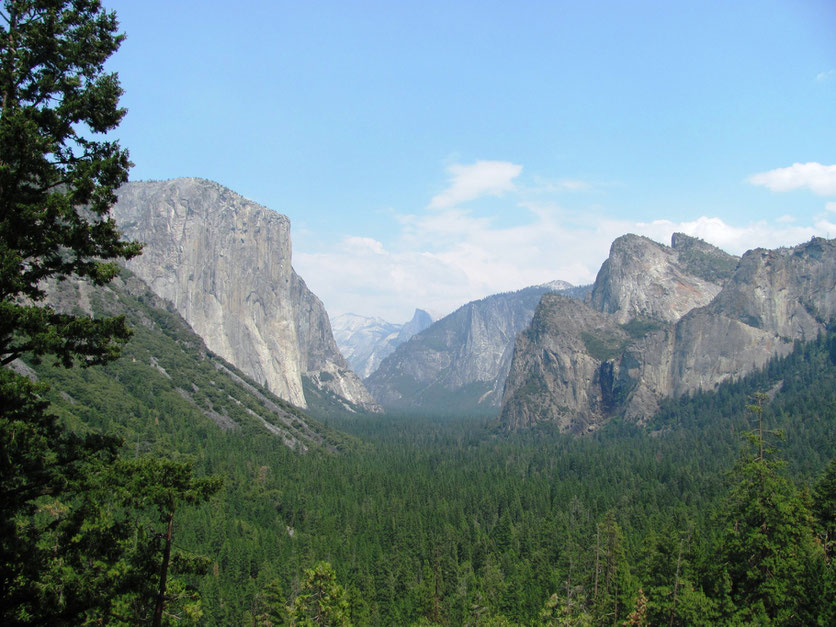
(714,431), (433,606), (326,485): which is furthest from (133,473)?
(714,431)

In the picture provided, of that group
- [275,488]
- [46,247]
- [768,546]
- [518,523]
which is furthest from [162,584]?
[275,488]

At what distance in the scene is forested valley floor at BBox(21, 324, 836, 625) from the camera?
3201 cm

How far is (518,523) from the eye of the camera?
8838 centimetres

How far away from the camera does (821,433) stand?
381 ft

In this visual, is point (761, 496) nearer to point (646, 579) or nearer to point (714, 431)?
point (646, 579)

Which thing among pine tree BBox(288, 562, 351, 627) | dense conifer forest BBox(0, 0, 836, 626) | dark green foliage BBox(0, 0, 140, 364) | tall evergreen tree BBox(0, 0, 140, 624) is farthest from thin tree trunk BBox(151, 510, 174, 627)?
pine tree BBox(288, 562, 351, 627)

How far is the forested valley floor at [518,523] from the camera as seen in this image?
105ft

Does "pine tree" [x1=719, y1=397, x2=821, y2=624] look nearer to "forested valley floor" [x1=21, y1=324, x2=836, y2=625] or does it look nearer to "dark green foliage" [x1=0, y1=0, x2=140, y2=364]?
"forested valley floor" [x1=21, y1=324, x2=836, y2=625]

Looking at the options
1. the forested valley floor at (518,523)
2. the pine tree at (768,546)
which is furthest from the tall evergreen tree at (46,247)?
the pine tree at (768,546)

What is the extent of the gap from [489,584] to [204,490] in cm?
4712

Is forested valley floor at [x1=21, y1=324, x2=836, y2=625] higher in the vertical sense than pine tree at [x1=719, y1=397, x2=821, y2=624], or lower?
lower

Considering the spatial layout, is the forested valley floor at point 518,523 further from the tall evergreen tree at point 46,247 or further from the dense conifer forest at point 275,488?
the tall evergreen tree at point 46,247

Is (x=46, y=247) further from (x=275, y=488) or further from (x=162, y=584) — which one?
(x=275, y=488)

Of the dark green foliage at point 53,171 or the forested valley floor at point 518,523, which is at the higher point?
the dark green foliage at point 53,171
